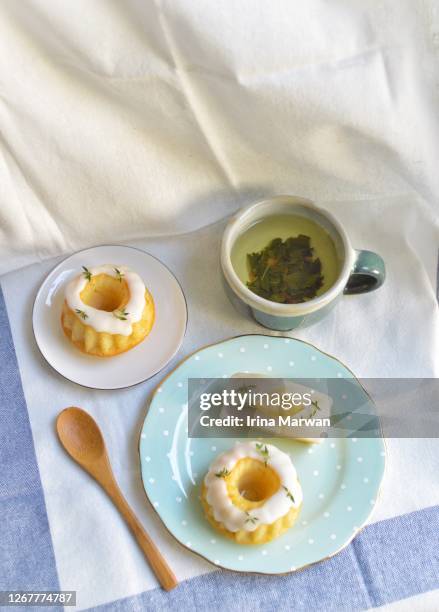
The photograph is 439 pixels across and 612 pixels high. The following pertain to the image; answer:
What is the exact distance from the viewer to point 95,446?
68 centimetres

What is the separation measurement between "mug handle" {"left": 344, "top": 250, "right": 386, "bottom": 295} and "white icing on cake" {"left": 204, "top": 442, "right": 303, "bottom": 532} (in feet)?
0.62

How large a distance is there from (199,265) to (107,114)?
0.19m

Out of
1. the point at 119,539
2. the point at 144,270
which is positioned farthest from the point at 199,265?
the point at 119,539

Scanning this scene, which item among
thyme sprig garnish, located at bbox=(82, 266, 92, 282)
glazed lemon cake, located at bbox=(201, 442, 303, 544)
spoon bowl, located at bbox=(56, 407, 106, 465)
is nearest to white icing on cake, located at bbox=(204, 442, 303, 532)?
glazed lemon cake, located at bbox=(201, 442, 303, 544)

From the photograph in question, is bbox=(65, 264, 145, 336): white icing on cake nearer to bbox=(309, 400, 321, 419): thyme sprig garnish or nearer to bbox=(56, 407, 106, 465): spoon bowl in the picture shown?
bbox=(56, 407, 106, 465): spoon bowl

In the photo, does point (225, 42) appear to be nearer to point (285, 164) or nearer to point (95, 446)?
point (285, 164)

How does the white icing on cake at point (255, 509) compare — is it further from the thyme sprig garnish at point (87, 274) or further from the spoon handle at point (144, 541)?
the thyme sprig garnish at point (87, 274)

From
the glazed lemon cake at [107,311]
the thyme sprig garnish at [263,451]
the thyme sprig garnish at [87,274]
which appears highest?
the thyme sprig garnish at [87,274]

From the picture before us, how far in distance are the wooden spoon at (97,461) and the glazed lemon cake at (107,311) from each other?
70mm

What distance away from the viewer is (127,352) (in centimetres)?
71

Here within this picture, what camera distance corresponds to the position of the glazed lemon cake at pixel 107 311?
0.68m

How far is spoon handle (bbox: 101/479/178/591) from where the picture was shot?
0.64 metres

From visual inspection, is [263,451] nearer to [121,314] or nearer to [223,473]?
[223,473]

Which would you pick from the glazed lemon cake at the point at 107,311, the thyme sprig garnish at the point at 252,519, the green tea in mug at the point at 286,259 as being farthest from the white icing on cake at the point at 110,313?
the thyme sprig garnish at the point at 252,519
